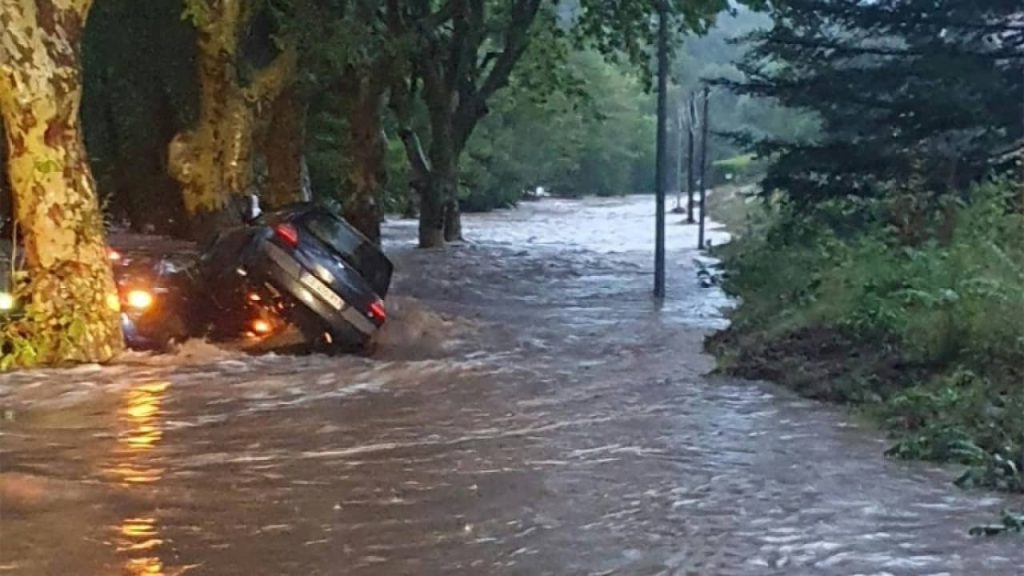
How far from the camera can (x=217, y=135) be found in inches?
698

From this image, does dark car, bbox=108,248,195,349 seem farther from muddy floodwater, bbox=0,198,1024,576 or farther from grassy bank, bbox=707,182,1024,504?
grassy bank, bbox=707,182,1024,504

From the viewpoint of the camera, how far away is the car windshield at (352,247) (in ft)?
45.3

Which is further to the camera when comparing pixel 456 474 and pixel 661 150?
pixel 661 150

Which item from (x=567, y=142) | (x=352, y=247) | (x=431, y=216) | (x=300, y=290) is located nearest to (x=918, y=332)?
(x=300, y=290)

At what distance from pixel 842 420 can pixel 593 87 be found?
53.0 metres

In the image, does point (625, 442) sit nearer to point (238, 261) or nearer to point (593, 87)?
point (238, 261)

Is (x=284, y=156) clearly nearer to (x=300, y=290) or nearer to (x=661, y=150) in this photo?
(x=661, y=150)

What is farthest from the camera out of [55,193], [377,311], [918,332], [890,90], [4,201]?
[890,90]

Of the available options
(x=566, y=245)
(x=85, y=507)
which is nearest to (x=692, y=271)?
(x=566, y=245)

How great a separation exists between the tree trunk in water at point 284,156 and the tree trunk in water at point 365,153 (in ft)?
9.67

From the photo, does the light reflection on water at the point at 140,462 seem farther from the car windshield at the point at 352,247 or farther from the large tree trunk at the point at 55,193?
the car windshield at the point at 352,247

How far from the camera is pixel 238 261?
12.9 meters

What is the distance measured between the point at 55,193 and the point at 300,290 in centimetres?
217

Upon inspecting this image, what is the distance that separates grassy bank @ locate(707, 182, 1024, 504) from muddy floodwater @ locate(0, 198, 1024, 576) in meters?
0.33
